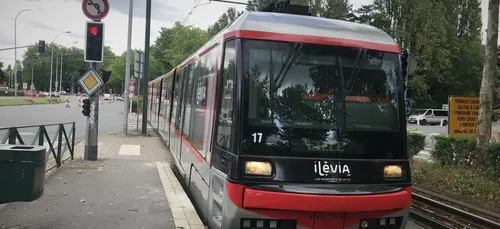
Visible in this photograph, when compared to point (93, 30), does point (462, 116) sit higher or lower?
lower

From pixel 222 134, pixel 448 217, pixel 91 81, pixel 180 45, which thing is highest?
pixel 180 45

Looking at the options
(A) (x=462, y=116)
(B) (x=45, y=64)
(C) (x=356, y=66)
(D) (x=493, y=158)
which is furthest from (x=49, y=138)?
(B) (x=45, y=64)

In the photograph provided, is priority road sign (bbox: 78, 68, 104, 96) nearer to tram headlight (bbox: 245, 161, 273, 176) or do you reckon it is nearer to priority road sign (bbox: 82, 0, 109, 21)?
priority road sign (bbox: 82, 0, 109, 21)

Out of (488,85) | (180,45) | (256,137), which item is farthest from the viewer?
(180,45)

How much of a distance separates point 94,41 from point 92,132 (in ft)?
7.99

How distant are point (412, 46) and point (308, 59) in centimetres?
4022

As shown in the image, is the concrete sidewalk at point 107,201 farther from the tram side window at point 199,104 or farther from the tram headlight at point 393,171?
the tram headlight at point 393,171

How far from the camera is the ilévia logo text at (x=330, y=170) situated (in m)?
4.69

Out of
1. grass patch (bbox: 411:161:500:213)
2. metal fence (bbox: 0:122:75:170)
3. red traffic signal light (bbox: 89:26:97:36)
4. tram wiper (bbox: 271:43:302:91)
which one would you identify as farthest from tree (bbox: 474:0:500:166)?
red traffic signal light (bbox: 89:26:97:36)

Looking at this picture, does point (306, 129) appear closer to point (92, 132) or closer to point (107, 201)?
point (107, 201)

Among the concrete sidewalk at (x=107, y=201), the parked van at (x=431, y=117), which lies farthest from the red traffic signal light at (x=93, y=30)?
the parked van at (x=431, y=117)

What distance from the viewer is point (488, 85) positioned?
1189cm

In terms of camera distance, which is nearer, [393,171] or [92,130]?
[393,171]

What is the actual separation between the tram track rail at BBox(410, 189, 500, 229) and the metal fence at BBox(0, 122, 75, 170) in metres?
6.44
